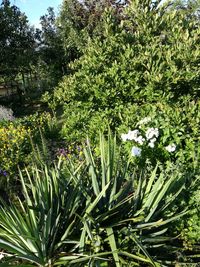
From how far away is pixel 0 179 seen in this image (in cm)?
629

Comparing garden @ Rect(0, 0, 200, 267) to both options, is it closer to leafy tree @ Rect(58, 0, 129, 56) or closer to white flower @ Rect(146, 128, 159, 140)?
white flower @ Rect(146, 128, 159, 140)

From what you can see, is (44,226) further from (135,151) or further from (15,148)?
(15,148)

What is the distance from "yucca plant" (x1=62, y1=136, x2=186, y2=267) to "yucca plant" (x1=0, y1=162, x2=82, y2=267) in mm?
170

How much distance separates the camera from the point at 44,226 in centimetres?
317

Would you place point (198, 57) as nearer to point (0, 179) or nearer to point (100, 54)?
point (100, 54)

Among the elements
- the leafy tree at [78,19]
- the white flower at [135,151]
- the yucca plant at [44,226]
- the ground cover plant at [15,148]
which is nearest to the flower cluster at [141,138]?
the white flower at [135,151]

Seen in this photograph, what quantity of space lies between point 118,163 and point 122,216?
Answer: 577 millimetres

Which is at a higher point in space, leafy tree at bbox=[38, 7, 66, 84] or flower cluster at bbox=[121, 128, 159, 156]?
leafy tree at bbox=[38, 7, 66, 84]

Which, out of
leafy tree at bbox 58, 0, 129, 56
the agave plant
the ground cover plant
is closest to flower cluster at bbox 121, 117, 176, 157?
the agave plant

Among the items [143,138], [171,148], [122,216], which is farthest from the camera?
[143,138]

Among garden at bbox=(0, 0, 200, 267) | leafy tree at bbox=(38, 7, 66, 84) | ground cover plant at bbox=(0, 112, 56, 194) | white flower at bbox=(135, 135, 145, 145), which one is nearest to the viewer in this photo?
garden at bbox=(0, 0, 200, 267)

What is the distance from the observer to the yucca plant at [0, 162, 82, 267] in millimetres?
3160

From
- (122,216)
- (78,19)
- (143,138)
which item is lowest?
(122,216)

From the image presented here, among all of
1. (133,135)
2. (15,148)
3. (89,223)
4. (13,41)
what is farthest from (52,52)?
(89,223)
